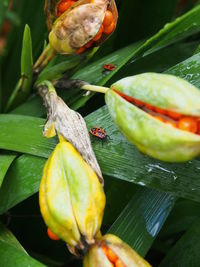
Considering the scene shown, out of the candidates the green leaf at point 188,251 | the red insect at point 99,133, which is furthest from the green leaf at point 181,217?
the red insect at point 99,133

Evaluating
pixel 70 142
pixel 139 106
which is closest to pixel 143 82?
pixel 139 106

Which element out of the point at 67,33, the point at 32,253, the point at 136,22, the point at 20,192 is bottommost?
the point at 32,253

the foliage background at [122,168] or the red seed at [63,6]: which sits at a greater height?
the red seed at [63,6]

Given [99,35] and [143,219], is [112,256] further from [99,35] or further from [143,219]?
[99,35]

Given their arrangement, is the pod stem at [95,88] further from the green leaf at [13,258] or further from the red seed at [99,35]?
the green leaf at [13,258]

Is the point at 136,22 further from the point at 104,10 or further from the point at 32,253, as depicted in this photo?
the point at 32,253

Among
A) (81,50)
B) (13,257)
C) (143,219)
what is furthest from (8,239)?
(81,50)
